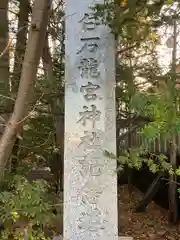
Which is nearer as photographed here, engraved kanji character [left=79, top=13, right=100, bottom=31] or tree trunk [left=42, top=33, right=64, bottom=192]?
engraved kanji character [left=79, top=13, right=100, bottom=31]

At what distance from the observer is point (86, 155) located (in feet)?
9.38

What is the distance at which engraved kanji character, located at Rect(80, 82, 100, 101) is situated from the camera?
9.52 feet

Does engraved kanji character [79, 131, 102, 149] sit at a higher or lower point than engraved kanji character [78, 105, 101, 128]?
lower

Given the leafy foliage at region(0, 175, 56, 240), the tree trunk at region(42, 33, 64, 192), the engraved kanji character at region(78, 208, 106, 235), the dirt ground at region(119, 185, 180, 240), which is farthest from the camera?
the dirt ground at region(119, 185, 180, 240)

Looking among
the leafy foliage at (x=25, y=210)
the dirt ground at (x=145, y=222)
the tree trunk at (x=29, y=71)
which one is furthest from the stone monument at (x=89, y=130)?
the dirt ground at (x=145, y=222)

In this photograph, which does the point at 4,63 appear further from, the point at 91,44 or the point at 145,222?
the point at 145,222

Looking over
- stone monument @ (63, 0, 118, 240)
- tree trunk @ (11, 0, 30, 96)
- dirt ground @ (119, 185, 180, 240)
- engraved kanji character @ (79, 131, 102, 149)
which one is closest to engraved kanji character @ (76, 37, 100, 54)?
stone monument @ (63, 0, 118, 240)

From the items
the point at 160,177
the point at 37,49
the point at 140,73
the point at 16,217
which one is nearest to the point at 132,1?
the point at 37,49

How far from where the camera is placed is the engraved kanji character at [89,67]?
293 cm

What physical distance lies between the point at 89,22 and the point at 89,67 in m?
0.40

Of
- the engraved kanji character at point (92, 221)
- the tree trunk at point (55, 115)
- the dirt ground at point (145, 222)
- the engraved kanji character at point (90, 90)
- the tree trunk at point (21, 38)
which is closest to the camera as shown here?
the engraved kanji character at point (92, 221)

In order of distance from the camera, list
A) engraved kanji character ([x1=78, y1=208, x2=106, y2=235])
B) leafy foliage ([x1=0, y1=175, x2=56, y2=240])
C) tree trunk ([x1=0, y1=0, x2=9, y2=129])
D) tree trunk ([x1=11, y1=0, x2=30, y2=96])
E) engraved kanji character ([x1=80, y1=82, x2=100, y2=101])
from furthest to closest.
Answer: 1. tree trunk ([x1=11, y1=0, x2=30, y2=96])
2. tree trunk ([x1=0, y1=0, x2=9, y2=129])
3. leafy foliage ([x1=0, y1=175, x2=56, y2=240])
4. engraved kanji character ([x1=80, y1=82, x2=100, y2=101])
5. engraved kanji character ([x1=78, y1=208, x2=106, y2=235])

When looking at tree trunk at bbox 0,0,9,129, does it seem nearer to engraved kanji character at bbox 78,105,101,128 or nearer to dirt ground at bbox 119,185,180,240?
engraved kanji character at bbox 78,105,101,128

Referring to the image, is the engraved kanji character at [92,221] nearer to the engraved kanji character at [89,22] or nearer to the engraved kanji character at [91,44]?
the engraved kanji character at [91,44]
